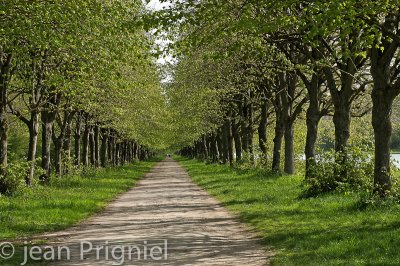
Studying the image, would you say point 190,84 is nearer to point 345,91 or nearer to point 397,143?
point 345,91

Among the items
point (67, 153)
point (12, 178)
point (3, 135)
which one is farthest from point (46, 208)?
point (67, 153)

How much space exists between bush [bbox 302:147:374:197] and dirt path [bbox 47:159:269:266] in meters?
3.62

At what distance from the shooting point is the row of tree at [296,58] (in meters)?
12.2

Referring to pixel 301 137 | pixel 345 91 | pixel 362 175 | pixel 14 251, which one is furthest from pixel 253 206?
pixel 301 137

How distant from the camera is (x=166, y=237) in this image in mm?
12875

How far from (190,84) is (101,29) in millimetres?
13734

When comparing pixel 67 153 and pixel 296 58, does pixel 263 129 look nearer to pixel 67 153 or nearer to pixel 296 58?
pixel 296 58

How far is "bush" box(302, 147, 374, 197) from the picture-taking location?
16938 millimetres

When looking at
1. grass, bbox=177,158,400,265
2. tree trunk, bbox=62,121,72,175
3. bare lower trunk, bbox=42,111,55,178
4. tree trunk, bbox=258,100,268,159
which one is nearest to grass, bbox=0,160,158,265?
bare lower trunk, bbox=42,111,55,178

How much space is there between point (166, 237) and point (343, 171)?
7.95 metres

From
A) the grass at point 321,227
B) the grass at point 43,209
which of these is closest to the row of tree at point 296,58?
the grass at point 321,227

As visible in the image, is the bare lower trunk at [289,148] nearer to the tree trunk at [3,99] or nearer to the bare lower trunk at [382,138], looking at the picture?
the bare lower trunk at [382,138]

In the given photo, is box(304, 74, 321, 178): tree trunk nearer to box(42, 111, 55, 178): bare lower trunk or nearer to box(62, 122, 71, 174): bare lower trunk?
box(42, 111, 55, 178): bare lower trunk

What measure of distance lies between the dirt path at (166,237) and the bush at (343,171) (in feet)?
11.9
